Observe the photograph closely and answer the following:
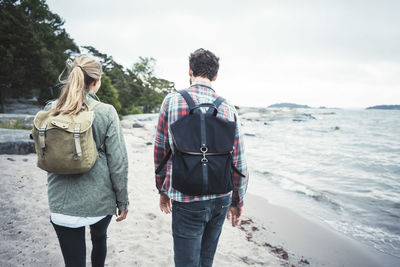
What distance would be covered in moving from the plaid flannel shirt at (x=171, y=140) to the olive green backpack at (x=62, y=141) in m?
0.54

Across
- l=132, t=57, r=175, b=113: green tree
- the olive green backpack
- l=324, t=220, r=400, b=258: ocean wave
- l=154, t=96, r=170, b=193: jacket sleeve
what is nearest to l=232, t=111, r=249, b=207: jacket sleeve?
l=154, t=96, r=170, b=193: jacket sleeve

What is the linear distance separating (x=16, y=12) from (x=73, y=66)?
2519 cm

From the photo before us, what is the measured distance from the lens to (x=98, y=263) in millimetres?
1907

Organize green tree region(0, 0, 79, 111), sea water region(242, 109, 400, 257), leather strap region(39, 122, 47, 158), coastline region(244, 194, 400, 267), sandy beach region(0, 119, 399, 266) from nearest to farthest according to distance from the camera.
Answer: leather strap region(39, 122, 47, 158) → sandy beach region(0, 119, 399, 266) → coastline region(244, 194, 400, 267) → sea water region(242, 109, 400, 257) → green tree region(0, 0, 79, 111)

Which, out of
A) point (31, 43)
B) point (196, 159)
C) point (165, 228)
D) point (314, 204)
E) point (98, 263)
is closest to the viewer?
point (196, 159)

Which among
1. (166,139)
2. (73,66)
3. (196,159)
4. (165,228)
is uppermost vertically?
(73,66)

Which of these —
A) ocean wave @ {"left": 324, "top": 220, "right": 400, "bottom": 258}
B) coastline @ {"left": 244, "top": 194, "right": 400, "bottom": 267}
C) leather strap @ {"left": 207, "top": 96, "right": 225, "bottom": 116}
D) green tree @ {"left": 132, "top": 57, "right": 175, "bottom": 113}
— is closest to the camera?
leather strap @ {"left": 207, "top": 96, "right": 225, "bottom": 116}

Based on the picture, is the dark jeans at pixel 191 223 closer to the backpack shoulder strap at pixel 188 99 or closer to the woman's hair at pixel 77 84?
the backpack shoulder strap at pixel 188 99

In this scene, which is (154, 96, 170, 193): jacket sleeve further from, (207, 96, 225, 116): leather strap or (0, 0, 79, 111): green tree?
(0, 0, 79, 111): green tree


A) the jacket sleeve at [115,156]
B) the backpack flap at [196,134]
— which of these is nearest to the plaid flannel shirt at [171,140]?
the backpack flap at [196,134]

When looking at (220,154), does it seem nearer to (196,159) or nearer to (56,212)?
(196,159)

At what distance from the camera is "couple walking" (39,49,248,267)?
1.39 meters

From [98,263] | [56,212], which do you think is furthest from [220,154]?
[98,263]

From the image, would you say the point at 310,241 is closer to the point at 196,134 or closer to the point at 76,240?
the point at 196,134
